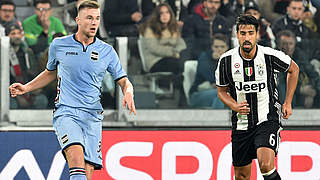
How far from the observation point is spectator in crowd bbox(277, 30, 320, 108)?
8.57 metres

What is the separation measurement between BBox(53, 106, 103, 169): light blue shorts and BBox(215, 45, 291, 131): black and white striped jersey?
1.43m

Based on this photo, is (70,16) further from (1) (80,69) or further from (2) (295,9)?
(1) (80,69)

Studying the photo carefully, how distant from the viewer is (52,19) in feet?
30.5

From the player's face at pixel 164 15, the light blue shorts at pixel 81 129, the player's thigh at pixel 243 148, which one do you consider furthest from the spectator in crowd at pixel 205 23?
the light blue shorts at pixel 81 129

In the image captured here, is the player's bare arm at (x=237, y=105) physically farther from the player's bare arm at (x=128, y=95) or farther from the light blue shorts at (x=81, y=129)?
the light blue shorts at (x=81, y=129)

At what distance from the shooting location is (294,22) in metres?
9.37

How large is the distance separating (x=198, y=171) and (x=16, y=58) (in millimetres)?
2601

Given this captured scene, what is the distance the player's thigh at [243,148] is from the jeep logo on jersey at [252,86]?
428 millimetres

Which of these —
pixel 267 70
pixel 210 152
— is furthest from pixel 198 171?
pixel 267 70

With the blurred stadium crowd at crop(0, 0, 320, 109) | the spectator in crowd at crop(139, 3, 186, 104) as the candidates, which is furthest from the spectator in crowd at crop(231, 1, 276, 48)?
the spectator in crowd at crop(139, 3, 186, 104)

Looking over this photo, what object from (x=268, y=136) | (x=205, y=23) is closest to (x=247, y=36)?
(x=268, y=136)

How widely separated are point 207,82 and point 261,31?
4.37ft

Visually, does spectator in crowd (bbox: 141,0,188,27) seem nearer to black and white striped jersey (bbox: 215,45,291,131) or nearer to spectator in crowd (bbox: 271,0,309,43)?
spectator in crowd (bbox: 271,0,309,43)

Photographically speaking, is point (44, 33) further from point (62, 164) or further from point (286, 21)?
point (286, 21)
